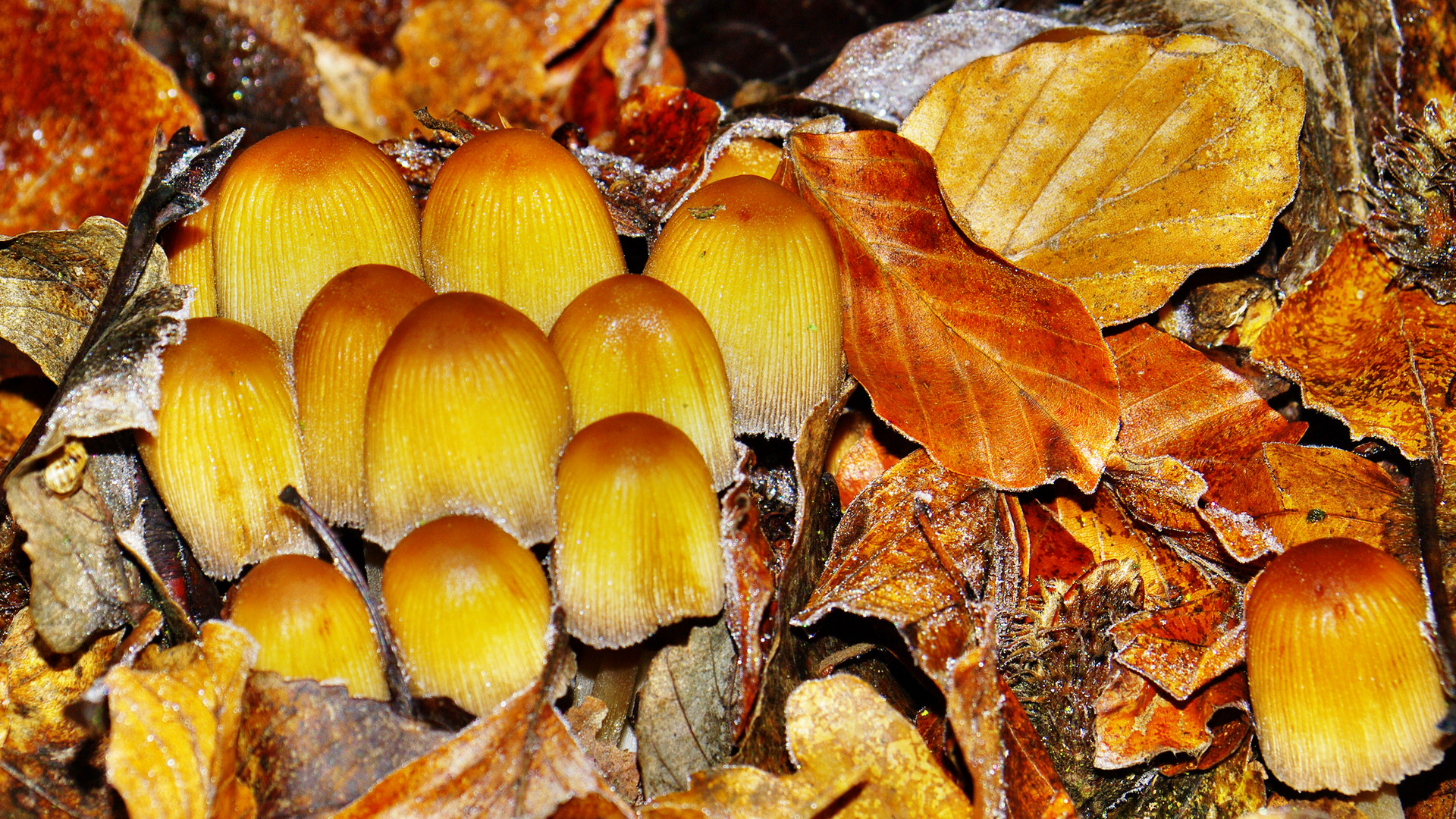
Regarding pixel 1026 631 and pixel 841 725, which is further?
pixel 1026 631

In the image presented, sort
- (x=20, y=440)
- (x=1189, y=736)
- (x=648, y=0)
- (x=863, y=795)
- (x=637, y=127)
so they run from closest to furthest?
(x=863, y=795) < (x=1189, y=736) < (x=20, y=440) < (x=637, y=127) < (x=648, y=0)

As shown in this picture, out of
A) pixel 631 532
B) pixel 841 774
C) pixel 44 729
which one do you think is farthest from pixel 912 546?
pixel 44 729

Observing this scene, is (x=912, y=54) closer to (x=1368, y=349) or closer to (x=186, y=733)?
(x=1368, y=349)

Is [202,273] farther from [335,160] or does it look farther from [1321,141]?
[1321,141]

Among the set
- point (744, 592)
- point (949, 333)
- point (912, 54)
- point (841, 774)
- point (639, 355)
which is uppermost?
point (912, 54)

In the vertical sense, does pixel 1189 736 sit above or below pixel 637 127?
below

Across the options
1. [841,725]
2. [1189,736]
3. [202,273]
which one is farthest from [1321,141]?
[202,273]
